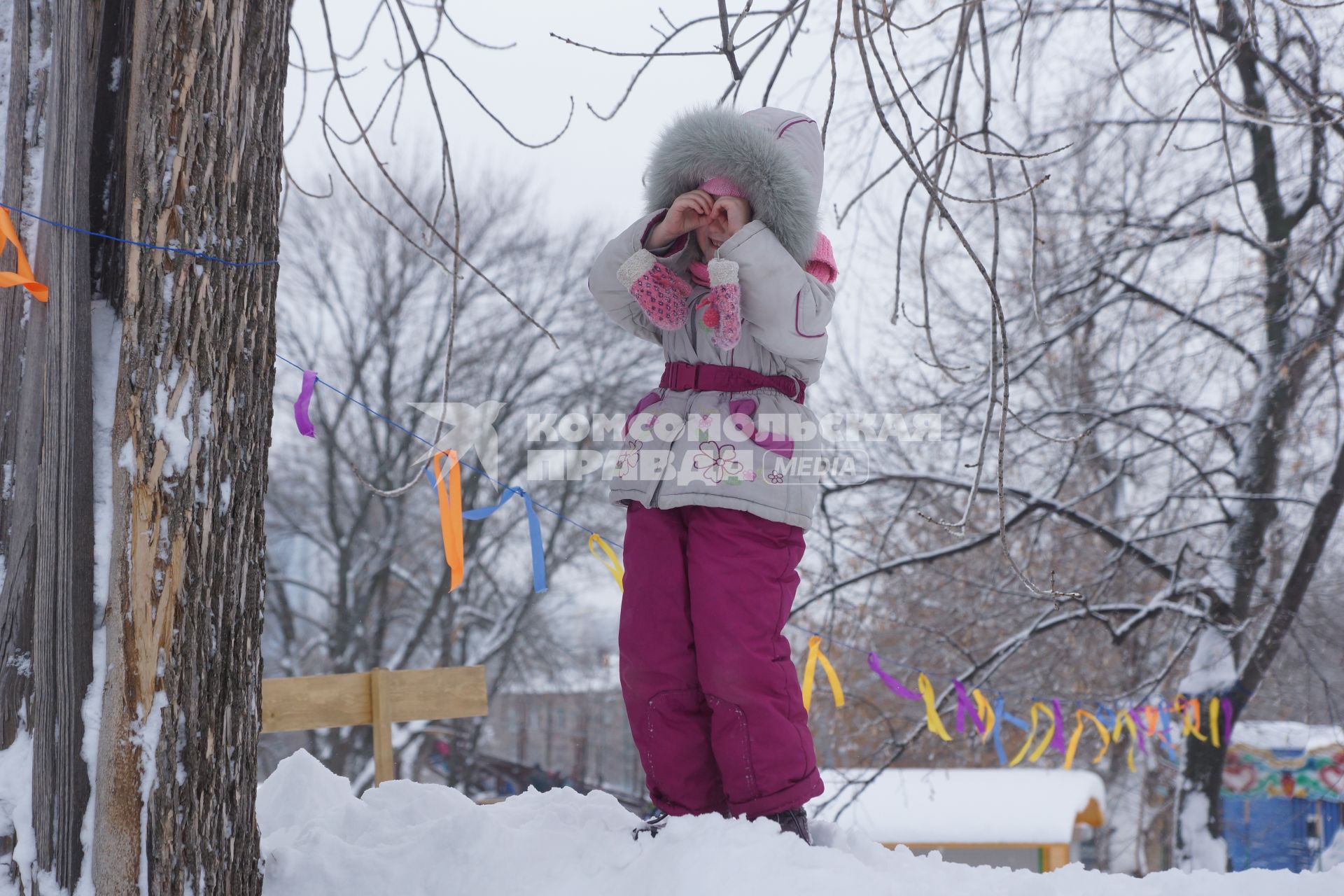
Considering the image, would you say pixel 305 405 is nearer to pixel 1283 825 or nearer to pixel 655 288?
pixel 655 288

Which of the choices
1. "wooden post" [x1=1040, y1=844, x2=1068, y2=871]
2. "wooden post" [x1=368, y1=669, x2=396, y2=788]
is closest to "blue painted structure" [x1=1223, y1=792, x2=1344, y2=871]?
"wooden post" [x1=1040, y1=844, x2=1068, y2=871]

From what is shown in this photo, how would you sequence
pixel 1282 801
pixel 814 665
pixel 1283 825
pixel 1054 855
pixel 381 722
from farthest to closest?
pixel 1282 801, pixel 1283 825, pixel 1054 855, pixel 814 665, pixel 381 722

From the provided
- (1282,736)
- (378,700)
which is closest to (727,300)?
(378,700)

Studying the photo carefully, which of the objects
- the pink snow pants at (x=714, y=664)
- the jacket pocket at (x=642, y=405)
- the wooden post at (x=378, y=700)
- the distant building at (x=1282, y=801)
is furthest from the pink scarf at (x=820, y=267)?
the distant building at (x=1282, y=801)

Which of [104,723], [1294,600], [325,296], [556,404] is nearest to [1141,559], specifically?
[1294,600]

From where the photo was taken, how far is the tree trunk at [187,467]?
1.32 metres

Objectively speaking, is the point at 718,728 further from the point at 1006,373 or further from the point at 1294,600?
the point at 1294,600

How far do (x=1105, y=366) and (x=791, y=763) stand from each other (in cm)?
566

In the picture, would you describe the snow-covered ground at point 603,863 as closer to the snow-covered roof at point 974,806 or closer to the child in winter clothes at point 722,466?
the child in winter clothes at point 722,466

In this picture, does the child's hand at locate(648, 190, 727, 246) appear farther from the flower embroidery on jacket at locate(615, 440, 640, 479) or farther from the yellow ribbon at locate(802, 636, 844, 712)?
the yellow ribbon at locate(802, 636, 844, 712)

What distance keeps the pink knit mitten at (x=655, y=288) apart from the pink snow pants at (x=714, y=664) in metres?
0.38

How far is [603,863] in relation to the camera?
1.68 metres

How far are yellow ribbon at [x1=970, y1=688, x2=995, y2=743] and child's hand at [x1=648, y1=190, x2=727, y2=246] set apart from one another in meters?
3.70

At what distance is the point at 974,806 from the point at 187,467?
8.66m
